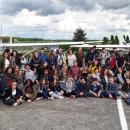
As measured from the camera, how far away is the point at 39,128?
354 inches

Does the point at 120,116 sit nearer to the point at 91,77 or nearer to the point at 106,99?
the point at 106,99

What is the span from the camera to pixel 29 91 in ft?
42.4

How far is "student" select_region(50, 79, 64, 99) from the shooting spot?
1324 centimetres

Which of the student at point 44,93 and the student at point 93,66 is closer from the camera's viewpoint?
the student at point 44,93

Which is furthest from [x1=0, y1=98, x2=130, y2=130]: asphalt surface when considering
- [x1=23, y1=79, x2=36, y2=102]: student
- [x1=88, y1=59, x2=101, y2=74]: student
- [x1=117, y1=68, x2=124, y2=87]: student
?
[x1=88, y1=59, x2=101, y2=74]: student

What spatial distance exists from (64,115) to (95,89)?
3485 mm

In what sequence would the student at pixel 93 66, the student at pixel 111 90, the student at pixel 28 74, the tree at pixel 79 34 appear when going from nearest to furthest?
the student at pixel 111 90 < the student at pixel 28 74 < the student at pixel 93 66 < the tree at pixel 79 34

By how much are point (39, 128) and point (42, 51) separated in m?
7.07

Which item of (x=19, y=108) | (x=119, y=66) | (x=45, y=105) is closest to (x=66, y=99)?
(x=45, y=105)

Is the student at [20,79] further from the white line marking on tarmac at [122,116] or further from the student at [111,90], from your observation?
the white line marking on tarmac at [122,116]

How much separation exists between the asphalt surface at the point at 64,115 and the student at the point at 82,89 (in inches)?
24.8

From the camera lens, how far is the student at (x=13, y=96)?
11.9m

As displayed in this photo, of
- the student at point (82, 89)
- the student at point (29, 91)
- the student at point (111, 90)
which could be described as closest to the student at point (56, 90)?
the student at point (82, 89)

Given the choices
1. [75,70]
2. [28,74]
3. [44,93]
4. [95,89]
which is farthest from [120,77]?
[28,74]
